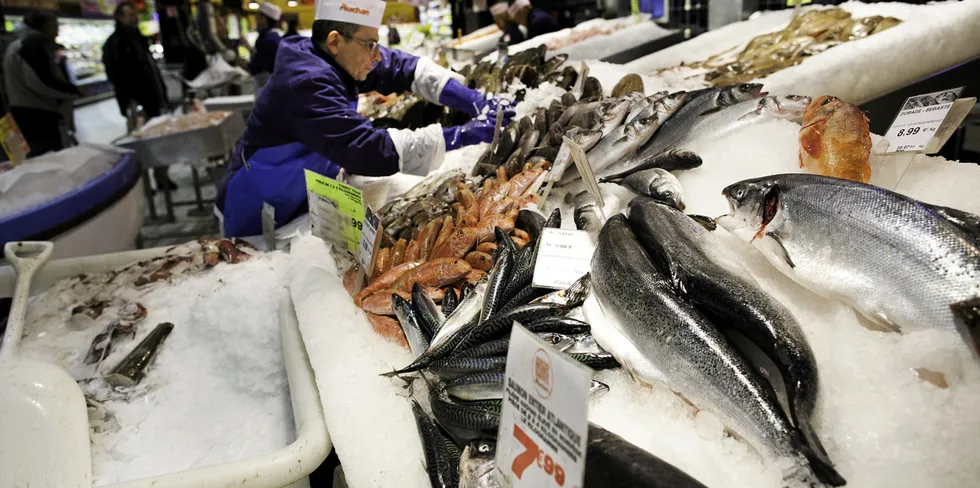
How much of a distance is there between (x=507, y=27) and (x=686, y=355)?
864 cm

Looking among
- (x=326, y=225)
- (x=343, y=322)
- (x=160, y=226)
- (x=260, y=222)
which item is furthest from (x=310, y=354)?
(x=160, y=226)

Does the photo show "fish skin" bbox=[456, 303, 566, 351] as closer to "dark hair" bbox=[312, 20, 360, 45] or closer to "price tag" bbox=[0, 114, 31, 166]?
"dark hair" bbox=[312, 20, 360, 45]

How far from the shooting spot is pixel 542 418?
0.92 meters

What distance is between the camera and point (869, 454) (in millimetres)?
1096

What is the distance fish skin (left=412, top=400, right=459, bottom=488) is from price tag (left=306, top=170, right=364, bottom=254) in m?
1.13

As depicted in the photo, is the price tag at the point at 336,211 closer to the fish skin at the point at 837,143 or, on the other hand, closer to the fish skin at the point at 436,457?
the fish skin at the point at 436,457

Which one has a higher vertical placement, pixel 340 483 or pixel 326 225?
pixel 326 225

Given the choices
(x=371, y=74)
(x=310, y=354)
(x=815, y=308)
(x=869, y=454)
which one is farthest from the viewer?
(x=371, y=74)

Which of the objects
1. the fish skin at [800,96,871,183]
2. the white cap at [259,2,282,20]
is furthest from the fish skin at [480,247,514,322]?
the white cap at [259,2,282,20]

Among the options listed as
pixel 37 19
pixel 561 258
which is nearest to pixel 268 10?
pixel 37 19

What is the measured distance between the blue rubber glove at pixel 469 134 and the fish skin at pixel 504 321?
2234 millimetres

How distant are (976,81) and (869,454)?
3810mm

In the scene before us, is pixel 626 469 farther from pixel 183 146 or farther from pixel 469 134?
pixel 183 146

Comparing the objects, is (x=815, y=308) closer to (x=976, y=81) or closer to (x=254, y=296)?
(x=254, y=296)
